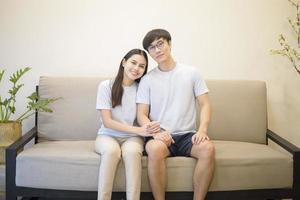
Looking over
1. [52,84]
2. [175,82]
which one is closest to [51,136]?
[52,84]

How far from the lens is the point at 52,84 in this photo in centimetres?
261

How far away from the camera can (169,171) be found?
204 centimetres

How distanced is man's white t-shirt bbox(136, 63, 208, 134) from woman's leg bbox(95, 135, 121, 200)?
1.18 ft

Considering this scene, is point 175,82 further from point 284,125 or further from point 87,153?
point 284,125

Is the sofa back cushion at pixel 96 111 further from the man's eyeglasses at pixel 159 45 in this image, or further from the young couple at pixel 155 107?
the man's eyeglasses at pixel 159 45

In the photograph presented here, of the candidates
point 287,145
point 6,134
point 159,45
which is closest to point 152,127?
point 159,45

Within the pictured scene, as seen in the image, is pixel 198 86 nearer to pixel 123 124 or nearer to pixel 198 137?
pixel 198 137

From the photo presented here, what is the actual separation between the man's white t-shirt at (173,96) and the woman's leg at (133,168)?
282 mm

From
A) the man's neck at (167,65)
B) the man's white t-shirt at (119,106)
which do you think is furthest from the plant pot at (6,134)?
the man's neck at (167,65)

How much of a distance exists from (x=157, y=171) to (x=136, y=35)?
1.26 meters

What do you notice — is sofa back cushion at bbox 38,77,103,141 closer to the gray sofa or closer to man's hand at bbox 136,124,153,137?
the gray sofa

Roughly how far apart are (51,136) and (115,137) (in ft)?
1.88

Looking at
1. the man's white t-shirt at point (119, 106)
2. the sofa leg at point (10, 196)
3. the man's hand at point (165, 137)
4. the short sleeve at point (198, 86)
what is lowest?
the sofa leg at point (10, 196)

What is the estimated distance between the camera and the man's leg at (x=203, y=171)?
1.98m
